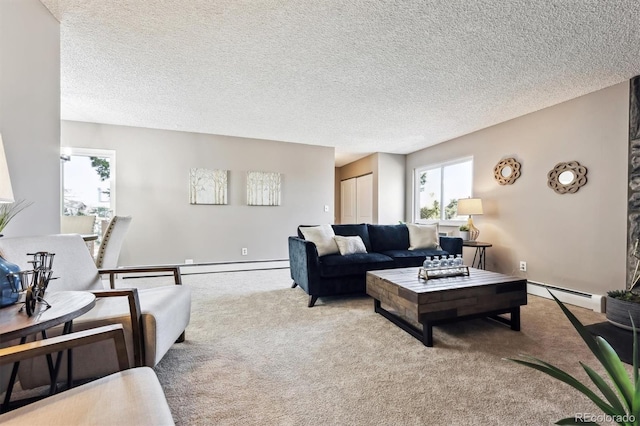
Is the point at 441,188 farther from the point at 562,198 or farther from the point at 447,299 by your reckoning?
the point at 447,299

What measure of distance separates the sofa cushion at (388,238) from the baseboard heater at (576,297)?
163 cm

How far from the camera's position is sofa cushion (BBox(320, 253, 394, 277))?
301 centimetres

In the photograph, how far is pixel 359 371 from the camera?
68.1 inches

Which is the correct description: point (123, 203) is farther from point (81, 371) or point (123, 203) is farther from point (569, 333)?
point (569, 333)

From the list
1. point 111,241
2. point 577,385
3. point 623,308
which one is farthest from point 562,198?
point 111,241

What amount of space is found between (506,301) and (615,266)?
1.62 m

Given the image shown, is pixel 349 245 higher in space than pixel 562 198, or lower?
lower

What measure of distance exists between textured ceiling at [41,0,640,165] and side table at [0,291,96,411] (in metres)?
1.85

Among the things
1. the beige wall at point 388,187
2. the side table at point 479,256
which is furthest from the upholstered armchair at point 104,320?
the beige wall at point 388,187

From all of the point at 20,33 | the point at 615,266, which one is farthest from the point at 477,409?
the point at 20,33

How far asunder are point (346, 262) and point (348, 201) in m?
4.51

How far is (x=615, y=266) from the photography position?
9.37ft

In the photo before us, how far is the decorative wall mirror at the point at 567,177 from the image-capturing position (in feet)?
10.3

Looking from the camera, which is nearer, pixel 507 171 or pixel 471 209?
pixel 507 171
